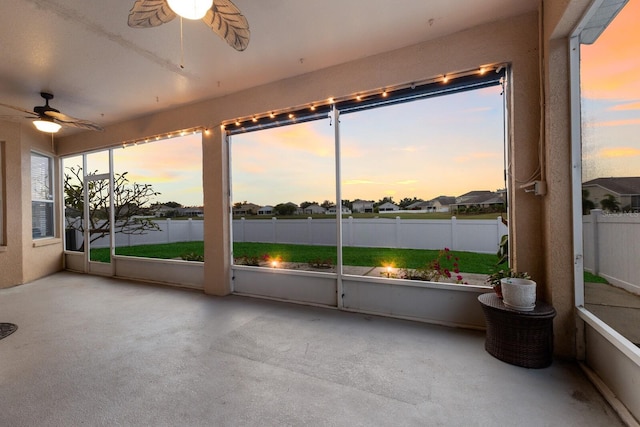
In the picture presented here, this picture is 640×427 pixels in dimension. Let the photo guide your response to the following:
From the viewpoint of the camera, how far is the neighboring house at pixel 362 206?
3.95m

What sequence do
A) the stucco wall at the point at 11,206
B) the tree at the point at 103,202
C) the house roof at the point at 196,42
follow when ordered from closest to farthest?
1. the house roof at the point at 196,42
2. the stucco wall at the point at 11,206
3. the tree at the point at 103,202

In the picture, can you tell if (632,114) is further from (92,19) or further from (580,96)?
(92,19)

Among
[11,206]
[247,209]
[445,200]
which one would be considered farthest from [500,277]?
[11,206]

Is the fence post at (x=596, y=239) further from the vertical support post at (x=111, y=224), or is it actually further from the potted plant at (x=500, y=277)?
the vertical support post at (x=111, y=224)

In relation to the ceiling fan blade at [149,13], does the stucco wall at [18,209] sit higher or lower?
lower

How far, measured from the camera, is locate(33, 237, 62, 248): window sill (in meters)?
5.69

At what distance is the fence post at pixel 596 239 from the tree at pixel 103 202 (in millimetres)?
7267

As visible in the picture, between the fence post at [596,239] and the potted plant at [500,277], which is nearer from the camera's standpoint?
the fence post at [596,239]

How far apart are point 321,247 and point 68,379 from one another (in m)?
3.97

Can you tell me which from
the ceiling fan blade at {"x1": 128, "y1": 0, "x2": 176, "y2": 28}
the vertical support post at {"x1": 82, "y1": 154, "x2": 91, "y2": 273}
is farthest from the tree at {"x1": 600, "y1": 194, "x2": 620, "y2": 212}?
the vertical support post at {"x1": 82, "y1": 154, "x2": 91, "y2": 273}

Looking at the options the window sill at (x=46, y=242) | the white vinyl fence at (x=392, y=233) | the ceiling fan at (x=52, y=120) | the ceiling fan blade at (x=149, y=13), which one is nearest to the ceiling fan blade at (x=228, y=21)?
the ceiling fan blade at (x=149, y=13)

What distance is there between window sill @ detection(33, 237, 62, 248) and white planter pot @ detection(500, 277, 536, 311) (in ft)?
25.8

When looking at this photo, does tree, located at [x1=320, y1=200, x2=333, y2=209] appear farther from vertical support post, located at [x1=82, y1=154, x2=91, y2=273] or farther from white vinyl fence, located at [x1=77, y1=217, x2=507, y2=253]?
vertical support post, located at [x1=82, y1=154, x2=91, y2=273]

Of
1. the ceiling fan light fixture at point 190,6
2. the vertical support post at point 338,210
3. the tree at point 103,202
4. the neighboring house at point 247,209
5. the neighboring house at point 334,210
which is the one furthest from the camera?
the tree at point 103,202
